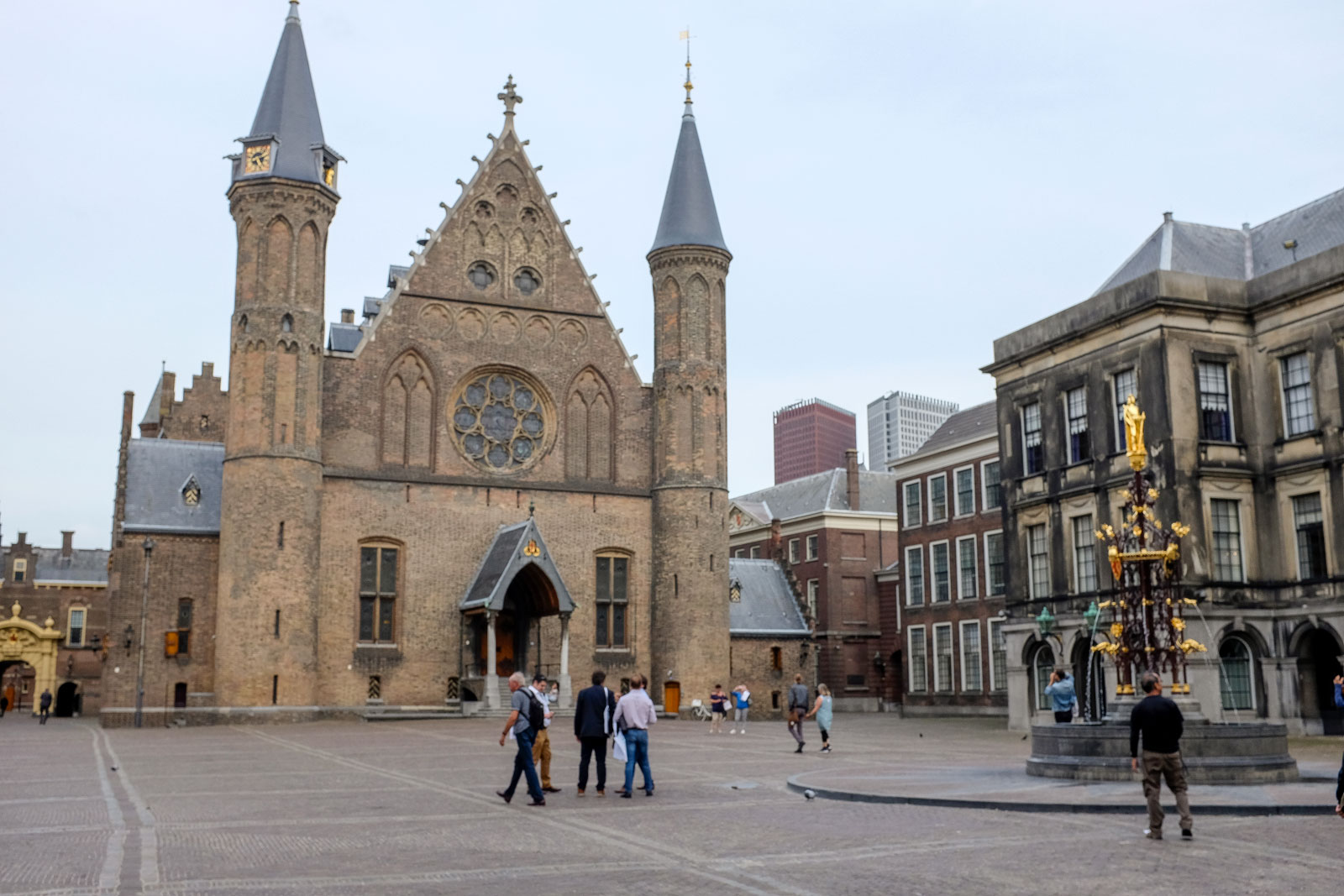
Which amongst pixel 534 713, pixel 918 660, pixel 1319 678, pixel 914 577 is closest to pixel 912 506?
pixel 914 577

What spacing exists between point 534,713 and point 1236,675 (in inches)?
877

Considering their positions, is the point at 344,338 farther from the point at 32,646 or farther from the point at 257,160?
the point at 32,646

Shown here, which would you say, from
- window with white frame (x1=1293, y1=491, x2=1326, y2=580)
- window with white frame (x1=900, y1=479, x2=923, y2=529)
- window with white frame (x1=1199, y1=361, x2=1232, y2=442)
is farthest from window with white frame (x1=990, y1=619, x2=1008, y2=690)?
window with white frame (x1=1293, y1=491, x2=1326, y2=580)

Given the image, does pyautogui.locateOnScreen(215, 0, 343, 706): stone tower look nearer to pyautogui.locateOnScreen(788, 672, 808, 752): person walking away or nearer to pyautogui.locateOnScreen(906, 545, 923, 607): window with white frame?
pyautogui.locateOnScreen(788, 672, 808, 752): person walking away

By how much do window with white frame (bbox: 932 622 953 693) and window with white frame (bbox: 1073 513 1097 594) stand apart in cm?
1771

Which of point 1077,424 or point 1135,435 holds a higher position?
point 1077,424

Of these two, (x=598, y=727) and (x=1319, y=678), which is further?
(x=1319, y=678)

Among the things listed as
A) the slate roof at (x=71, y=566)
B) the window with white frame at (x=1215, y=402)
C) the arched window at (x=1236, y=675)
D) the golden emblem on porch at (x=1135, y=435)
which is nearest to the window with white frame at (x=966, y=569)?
the window with white frame at (x=1215, y=402)

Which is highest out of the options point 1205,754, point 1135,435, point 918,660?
point 1135,435

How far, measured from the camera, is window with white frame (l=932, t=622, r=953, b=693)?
52.3m

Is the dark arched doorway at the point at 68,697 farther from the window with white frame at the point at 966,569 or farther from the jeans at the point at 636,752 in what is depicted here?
the jeans at the point at 636,752

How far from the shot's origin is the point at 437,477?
44.8 m

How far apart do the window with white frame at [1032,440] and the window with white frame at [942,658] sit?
16531 mm

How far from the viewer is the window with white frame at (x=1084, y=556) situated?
34.1 meters
